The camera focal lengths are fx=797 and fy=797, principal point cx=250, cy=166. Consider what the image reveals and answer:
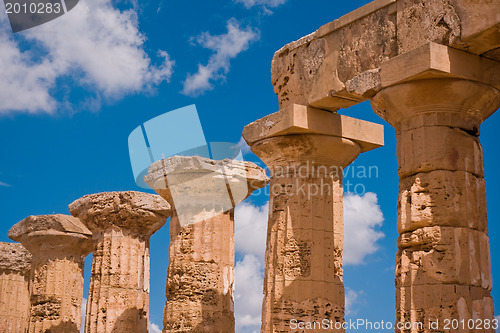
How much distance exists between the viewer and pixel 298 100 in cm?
1348

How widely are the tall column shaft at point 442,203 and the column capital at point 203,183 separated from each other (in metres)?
8.09

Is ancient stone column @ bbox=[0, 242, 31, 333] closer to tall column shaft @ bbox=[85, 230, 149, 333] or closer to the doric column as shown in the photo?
tall column shaft @ bbox=[85, 230, 149, 333]

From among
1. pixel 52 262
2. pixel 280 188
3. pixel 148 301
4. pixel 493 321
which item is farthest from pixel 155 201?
pixel 493 321

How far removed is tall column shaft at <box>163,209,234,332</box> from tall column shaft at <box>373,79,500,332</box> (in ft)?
26.3

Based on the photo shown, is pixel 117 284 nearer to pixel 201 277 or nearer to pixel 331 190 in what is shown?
pixel 201 277

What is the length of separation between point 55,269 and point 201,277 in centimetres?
714

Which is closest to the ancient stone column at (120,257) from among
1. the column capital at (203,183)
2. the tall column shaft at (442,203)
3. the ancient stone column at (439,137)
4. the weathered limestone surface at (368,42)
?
the column capital at (203,183)

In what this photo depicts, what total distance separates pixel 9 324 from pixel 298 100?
17.7 metres

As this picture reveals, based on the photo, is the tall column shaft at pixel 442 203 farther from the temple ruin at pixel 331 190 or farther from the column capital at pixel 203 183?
the column capital at pixel 203 183

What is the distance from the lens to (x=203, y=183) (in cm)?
1902

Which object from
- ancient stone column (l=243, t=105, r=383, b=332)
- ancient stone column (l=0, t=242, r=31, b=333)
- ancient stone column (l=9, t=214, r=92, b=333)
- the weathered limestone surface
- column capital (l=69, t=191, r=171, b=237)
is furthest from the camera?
ancient stone column (l=0, t=242, r=31, b=333)

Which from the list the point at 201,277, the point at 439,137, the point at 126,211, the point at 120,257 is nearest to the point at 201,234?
the point at 201,277

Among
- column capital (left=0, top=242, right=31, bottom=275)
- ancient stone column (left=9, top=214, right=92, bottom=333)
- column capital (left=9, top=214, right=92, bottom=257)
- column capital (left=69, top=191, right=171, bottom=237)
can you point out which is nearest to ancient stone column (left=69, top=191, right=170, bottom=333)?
column capital (left=69, top=191, right=171, bottom=237)

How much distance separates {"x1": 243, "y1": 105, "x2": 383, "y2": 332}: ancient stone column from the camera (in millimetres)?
13195
